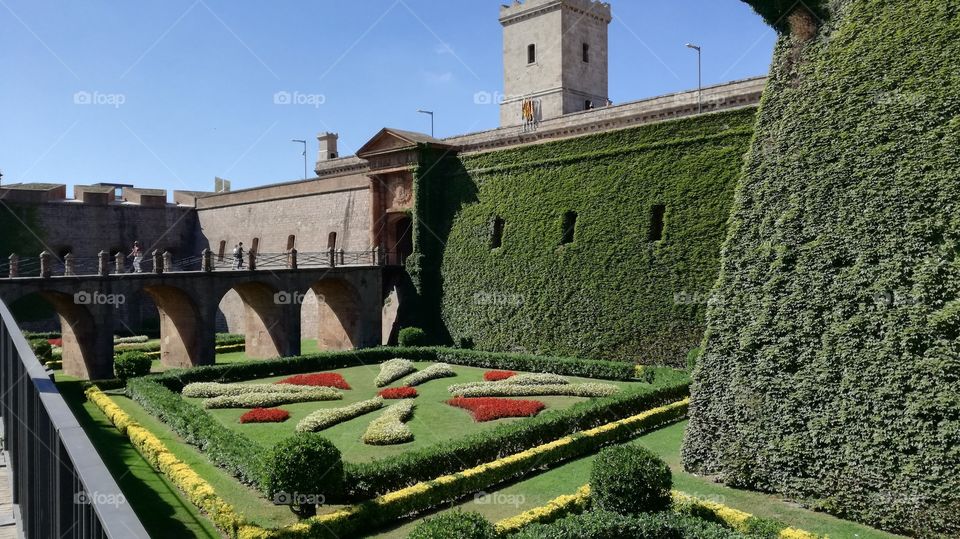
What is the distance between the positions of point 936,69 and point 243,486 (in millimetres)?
12552

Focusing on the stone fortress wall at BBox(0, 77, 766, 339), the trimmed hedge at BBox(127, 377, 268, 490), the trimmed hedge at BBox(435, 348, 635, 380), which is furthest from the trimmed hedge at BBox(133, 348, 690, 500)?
the stone fortress wall at BBox(0, 77, 766, 339)

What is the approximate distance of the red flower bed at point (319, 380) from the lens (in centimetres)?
2034

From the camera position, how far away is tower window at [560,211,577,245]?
24.1m

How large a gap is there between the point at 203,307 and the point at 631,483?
18.3 metres

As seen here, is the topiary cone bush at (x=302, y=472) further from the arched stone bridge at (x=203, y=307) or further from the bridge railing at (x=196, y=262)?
the arched stone bridge at (x=203, y=307)

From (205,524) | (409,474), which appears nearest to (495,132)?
(409,474)

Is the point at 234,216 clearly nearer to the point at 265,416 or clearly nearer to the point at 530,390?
the point at 265,416

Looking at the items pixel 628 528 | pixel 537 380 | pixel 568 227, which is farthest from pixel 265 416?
pixel 568 227

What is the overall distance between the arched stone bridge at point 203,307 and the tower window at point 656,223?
1156 cm

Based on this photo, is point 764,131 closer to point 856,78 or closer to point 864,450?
point 856,78

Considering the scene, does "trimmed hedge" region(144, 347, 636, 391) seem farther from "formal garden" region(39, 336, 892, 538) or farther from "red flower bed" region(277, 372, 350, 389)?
"red flower bed" region(277, 372, 350, 389)

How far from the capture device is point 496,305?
25.9 meters

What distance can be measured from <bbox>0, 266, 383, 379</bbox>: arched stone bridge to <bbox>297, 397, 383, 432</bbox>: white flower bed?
879 cm

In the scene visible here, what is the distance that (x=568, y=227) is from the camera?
79.5 feet
